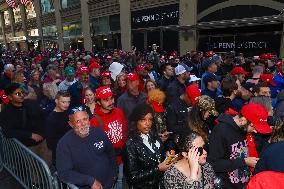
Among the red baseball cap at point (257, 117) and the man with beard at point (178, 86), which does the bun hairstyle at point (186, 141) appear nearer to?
the red baseball cap at point (257, 117)

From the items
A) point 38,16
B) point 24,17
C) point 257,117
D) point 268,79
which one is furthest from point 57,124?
point 24,17

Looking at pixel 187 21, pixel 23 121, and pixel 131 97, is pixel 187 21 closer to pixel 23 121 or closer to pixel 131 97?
pixel 131 97

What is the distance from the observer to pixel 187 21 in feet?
67.3

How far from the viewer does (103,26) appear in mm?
30828

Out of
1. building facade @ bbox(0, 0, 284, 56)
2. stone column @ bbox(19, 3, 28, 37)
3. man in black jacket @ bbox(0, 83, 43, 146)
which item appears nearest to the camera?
man in black jacket @ bbox(0, 83, 43, 146)

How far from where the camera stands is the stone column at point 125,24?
26.5m

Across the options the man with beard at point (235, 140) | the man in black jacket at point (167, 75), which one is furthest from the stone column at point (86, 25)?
the man with beard at point (235, 140)

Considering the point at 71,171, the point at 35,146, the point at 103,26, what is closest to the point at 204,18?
the point at 103,26

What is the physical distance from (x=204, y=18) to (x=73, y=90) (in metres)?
14.8

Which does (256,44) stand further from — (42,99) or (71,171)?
(71,171)

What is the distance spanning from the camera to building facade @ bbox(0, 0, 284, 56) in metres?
16.5

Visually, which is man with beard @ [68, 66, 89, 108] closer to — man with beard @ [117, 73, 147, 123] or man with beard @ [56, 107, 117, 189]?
man with beard @ [117, 73, 147, 123]

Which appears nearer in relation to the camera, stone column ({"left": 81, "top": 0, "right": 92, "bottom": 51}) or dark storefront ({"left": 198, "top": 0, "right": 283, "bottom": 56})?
dark storefront ({"left": 198, "top": 0, "right": 283, "bottom": 56})

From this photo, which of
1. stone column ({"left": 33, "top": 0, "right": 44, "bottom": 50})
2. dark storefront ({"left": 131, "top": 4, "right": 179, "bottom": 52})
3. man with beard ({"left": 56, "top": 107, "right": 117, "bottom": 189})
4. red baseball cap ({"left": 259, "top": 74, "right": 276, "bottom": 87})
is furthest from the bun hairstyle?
stone column ({"left": 33, "top": 0, "right": 44, "bottom": 50})
